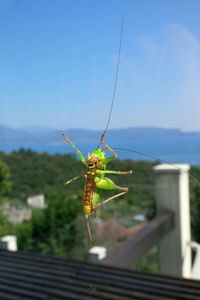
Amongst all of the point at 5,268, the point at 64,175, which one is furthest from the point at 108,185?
the point at 5,268

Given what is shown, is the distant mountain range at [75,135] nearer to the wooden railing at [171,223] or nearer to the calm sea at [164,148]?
the calm sea at [164,148]

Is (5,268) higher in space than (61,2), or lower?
lower

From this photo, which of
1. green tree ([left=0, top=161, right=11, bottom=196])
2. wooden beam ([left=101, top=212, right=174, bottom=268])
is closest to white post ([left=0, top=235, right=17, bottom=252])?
green tree ([left=0, top=161, right=11, bottom=196])

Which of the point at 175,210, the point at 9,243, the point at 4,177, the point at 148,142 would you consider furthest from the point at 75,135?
the point at 9,243

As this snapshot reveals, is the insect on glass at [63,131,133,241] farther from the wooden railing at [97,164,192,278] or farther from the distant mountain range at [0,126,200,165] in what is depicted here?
the wooden railing at [97,164,192,278]

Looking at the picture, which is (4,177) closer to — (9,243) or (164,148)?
(9,243)

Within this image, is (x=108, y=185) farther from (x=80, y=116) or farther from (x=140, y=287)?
(x=140, y=287)
